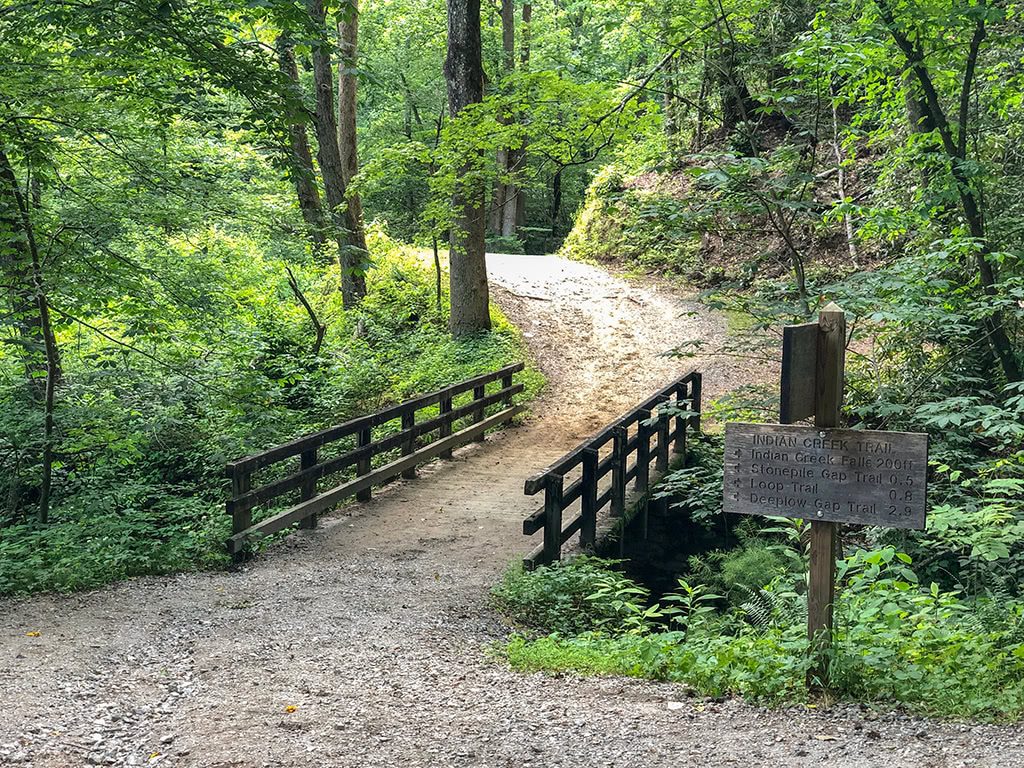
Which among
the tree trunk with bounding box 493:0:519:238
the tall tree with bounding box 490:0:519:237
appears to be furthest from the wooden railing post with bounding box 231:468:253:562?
the tree trunk with bounding box 493:0:519:238

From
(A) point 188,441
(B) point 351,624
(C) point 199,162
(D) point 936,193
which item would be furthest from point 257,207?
(D) point 936,193

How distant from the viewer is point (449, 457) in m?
12.9

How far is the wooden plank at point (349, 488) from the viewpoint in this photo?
8.50 meters

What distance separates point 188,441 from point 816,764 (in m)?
10.8

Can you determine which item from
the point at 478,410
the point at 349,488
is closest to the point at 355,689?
the point at 349,488

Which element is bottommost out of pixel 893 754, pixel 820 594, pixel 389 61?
pixel 893 754

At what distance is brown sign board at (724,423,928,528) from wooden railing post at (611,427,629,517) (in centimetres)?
517

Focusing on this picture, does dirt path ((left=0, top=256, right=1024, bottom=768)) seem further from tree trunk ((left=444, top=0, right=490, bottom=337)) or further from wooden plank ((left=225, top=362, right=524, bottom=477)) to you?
tree trunk ((left=444, top=0, right=490, bottom=337))

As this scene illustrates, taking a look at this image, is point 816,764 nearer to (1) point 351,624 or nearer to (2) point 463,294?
(1) point 351,624

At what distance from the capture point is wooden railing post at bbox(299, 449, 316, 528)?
931 centimetres

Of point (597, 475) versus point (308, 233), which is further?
point (308, 233)

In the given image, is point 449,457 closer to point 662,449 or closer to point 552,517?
point 662,449

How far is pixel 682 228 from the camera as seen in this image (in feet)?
28.6

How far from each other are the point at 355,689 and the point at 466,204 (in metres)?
12.9
